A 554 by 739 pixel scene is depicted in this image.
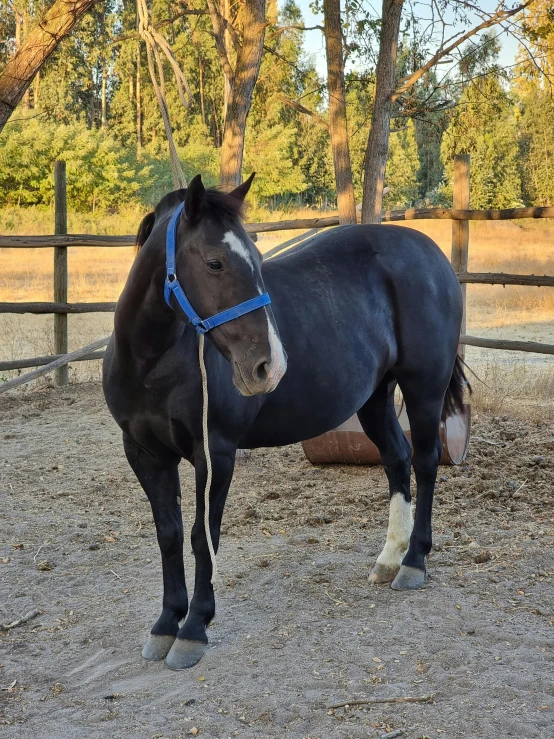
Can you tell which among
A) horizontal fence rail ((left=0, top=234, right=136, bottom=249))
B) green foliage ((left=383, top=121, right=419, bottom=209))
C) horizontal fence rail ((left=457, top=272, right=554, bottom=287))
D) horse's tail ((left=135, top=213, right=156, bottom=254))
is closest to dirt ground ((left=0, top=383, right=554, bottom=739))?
horse's tail ((left=135, top=213, right=156, bottom=254))

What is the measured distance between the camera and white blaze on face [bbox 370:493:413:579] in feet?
11.9

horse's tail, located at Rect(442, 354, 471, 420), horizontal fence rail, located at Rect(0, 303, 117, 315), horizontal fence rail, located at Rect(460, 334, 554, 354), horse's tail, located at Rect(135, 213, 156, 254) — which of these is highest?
horse's tail, located at Rect(135, 213, 156, 254)

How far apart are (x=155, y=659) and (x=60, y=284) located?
6.28m

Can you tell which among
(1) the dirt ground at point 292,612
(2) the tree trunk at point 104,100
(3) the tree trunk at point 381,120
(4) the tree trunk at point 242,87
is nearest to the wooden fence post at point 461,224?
(3) the tree trunk at point 381,120

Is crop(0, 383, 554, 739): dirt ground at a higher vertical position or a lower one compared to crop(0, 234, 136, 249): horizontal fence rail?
lower

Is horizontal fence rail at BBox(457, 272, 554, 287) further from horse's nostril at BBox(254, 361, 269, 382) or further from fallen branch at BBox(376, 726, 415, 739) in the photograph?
fallen branch at BBox(376, 726, 415, 739)

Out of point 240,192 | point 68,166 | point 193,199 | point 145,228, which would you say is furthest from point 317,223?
point 68,166

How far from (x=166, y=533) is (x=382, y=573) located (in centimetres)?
118

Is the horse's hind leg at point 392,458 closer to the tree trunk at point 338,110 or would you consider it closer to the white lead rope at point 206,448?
the white lead rope at point 206,448

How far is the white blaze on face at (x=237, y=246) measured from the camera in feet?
7.74

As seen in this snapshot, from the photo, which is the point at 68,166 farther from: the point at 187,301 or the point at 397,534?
the point at 187,301

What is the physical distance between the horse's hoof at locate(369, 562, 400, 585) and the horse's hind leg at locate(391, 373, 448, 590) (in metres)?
0.08

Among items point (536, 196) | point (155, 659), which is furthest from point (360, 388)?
point (536, 196)

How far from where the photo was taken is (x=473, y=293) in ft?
59.3
